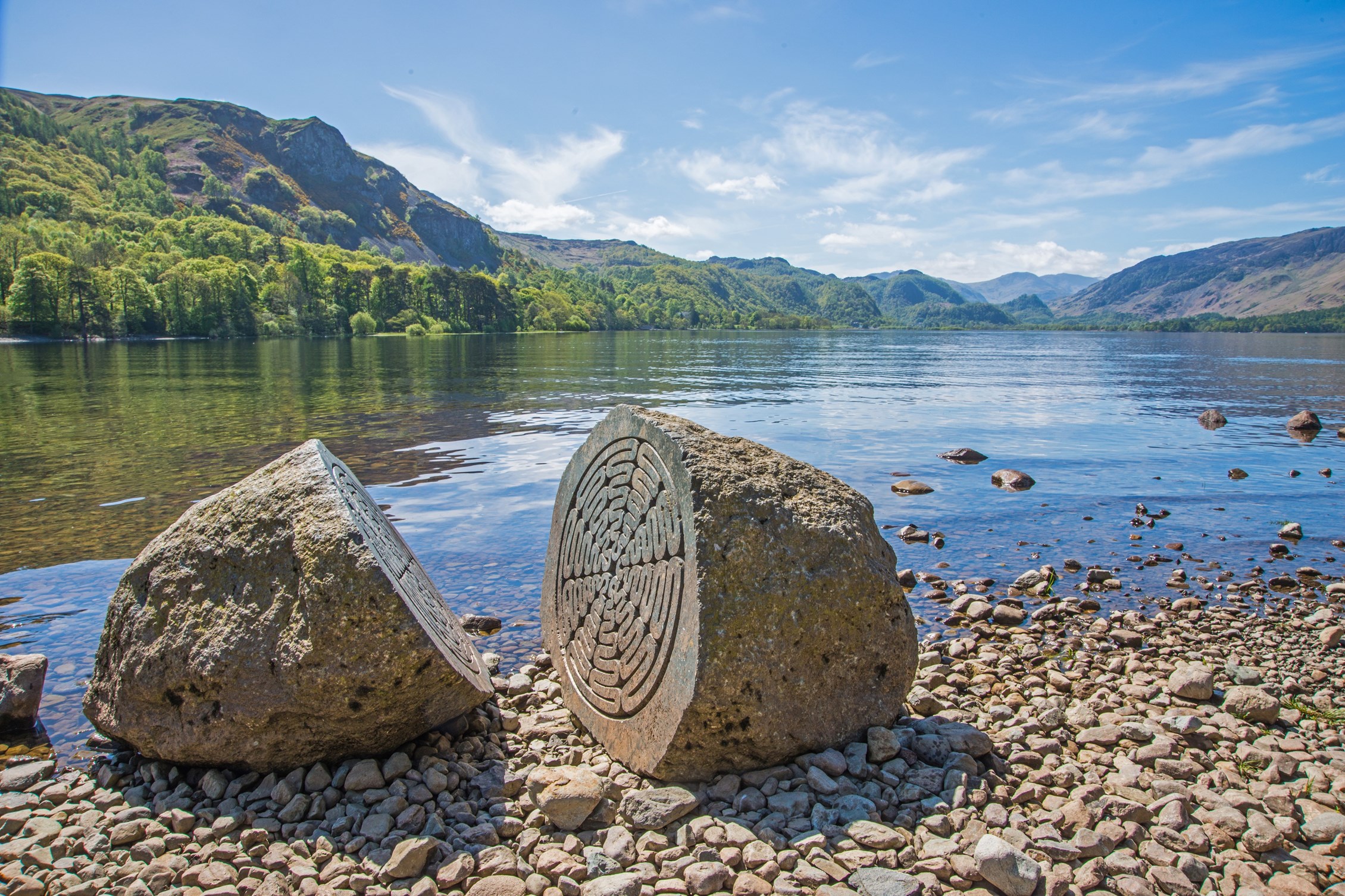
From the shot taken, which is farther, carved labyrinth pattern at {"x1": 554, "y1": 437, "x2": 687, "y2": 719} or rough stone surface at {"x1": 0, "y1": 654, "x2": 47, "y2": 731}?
rough stone surface at {"x1": 0, "y1": 654, "x2": 47, "y2": 731}

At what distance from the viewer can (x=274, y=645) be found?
5.91 metres

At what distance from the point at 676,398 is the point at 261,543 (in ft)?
121

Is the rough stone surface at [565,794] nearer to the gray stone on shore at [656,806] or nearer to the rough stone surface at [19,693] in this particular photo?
the gray stone on shore at [656,806]

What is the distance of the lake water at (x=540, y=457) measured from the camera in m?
12.3

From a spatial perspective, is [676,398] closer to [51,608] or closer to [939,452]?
[939,452]

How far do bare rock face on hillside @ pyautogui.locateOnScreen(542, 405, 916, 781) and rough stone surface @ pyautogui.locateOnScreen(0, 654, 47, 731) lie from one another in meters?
4.96

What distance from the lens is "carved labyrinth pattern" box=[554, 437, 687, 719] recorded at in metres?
6.22

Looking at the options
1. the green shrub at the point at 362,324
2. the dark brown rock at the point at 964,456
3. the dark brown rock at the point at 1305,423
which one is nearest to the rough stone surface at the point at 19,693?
the dark brown rock at the point at 964,456

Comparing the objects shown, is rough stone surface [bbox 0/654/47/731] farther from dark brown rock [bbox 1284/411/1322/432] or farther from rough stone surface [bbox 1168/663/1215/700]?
dark brown rock [bbox 1284/411/1322/432]

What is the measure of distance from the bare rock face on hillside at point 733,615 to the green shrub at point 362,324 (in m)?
154

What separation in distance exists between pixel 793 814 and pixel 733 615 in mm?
1430

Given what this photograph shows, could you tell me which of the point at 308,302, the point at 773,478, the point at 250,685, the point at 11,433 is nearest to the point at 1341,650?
the point at 773,478

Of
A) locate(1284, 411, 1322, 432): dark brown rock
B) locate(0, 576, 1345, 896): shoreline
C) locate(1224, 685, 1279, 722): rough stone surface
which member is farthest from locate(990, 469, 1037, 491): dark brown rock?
locate(1284, 411, 1322, 432): dark brown rock

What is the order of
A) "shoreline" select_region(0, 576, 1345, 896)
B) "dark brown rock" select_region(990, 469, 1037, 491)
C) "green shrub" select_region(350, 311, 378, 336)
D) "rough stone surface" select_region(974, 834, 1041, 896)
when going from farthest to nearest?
1. "green shrub" select_region(350, 311, 378, 336)
2. "dark brown rock" select_region(990, 469, 1037, 491)
3. "shoreline" select_region(0, 576, 1345, 896)
4. "rough stone surface" select_region(974, 834, 1041, 896)
